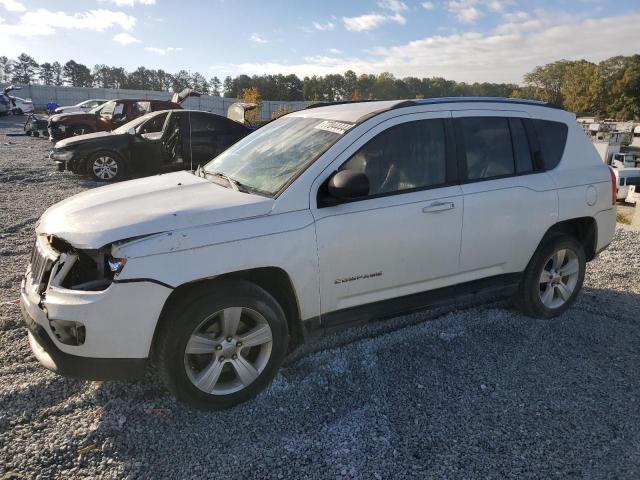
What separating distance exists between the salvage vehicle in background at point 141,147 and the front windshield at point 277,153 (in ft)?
22.3

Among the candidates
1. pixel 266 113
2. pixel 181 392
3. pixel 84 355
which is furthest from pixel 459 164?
pixel 266 113

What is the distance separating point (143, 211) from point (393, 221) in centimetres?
162

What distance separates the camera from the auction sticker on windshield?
3403mm

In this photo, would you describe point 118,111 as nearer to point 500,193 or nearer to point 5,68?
point 500,193

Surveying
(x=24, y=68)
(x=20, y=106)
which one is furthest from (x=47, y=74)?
(x=20, y=106)

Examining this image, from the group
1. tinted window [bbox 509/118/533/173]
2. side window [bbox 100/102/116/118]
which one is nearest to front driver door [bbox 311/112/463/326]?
tinted window [bbox 509/118/533/173]

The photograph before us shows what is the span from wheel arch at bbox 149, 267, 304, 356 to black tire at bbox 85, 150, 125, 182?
902cm

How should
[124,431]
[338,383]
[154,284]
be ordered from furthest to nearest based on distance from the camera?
[338,383] → [124,431] → [154,284]

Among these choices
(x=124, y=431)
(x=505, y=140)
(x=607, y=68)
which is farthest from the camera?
(x=607, y=68)

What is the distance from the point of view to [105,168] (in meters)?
10.9

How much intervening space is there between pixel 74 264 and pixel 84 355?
1.76 ft

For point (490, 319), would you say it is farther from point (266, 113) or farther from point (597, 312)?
point (266, 113)

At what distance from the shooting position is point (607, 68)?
80.7 meters

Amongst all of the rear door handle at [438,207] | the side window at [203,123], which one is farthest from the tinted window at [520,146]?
the side window at [203,123]
